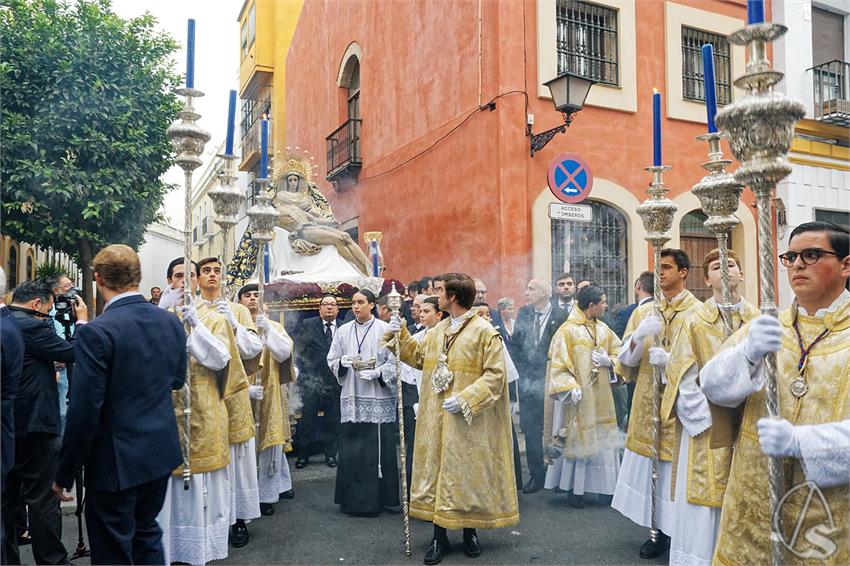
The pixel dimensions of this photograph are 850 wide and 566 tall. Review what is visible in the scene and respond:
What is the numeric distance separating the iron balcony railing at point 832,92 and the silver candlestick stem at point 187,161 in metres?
11.1

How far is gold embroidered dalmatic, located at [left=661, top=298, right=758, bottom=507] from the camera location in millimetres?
3604

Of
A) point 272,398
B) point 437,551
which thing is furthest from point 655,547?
point 272,398

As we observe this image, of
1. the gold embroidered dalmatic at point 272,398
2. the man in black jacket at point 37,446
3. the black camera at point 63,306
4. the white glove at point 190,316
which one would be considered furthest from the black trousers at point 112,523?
the black camera at point 63,306

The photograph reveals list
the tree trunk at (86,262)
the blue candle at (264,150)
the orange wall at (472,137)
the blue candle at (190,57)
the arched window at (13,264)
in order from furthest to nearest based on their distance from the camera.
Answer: the arched window at (13,264) < the tree trunk at (86,262) < the orange wall at (472,137) < the blue candle at (264,150) < the blue candle at (190,57)

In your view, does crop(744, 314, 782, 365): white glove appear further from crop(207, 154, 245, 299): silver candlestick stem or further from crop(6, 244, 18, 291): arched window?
crop(6, 244, 18, 291): arched window

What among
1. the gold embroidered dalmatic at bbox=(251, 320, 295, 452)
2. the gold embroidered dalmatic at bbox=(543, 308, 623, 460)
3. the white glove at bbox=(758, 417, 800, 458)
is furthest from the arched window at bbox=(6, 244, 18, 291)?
the white glove at bbox=(758, 417, 800, 458)

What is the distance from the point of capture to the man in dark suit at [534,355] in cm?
658

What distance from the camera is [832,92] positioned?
11.9 meters

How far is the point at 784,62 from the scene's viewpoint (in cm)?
1159

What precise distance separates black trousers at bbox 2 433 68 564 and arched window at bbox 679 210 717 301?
9420 mm

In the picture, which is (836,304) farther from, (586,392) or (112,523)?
(586,392)

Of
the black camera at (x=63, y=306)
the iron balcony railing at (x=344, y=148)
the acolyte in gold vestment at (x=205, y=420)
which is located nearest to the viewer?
the acolyte in gold vestment at (x=205, y=420)

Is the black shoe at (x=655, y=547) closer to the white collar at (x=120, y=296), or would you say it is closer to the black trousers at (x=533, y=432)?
the black trousers at (x=533, y=432)

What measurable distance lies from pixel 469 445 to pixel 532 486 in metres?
Result: 2.15
